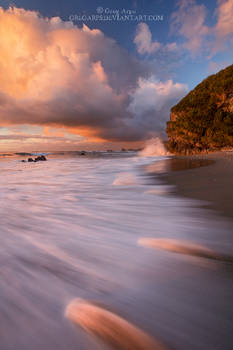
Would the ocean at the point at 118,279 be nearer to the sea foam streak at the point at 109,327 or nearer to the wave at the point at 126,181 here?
the sea foam streak at the point at 109,327

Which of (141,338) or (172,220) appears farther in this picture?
(172,220)

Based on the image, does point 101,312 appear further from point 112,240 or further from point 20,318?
point 112,240

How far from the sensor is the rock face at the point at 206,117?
2462 cm

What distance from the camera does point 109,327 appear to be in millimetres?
736

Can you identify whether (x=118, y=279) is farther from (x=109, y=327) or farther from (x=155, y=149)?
(x=155, y=149)

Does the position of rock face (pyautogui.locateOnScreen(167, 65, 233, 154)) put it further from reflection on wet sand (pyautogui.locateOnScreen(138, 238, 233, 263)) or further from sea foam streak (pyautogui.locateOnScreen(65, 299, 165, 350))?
sea foam streak (pyautogui.locateOnScreen(65, 299, 165, 350))

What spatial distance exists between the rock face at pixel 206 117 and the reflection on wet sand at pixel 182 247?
28.3 m

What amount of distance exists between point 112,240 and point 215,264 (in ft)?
2.79

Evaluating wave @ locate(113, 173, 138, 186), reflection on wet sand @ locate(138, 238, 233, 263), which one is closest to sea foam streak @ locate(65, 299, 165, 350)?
reflection on wet sand @ locate(138, 238, 233, 263)

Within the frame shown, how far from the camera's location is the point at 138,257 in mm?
1280

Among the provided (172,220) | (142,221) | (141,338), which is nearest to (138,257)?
(141,338)

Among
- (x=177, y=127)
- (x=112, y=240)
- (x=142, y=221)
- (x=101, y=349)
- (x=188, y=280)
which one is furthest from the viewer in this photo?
(x=177, y=127)

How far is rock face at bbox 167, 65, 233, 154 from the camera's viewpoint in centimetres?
2462

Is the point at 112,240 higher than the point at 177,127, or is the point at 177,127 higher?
the point at 177,127
